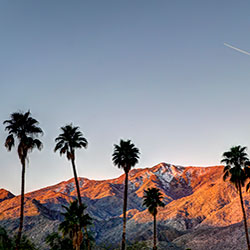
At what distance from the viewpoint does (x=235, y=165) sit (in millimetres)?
51812

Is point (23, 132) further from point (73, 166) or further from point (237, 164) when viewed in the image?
point (237, 164)

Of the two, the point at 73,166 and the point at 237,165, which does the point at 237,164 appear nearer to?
the point at 237,165

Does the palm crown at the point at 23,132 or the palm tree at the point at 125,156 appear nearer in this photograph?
the palm crown at the point at 23,132

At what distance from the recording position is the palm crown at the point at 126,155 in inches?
2250

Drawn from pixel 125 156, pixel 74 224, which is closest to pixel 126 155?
pixel 125 156

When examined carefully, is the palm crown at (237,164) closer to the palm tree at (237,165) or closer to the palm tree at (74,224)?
the palm tree at (237,165)

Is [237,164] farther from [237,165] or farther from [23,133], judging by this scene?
[23,133]

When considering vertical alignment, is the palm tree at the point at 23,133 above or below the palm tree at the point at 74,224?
above

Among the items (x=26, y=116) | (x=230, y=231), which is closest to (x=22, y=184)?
(x=26, y=116)

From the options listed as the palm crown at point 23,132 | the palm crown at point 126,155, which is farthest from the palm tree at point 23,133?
the palm crown at point 126,155

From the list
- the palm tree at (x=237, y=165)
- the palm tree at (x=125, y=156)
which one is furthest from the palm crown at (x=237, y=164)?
the palm tree at (x=125, y=156)

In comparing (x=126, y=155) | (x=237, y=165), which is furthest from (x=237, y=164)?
(x=126, y=155)

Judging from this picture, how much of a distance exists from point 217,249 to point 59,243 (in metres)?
142

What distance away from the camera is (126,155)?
2255 inches
